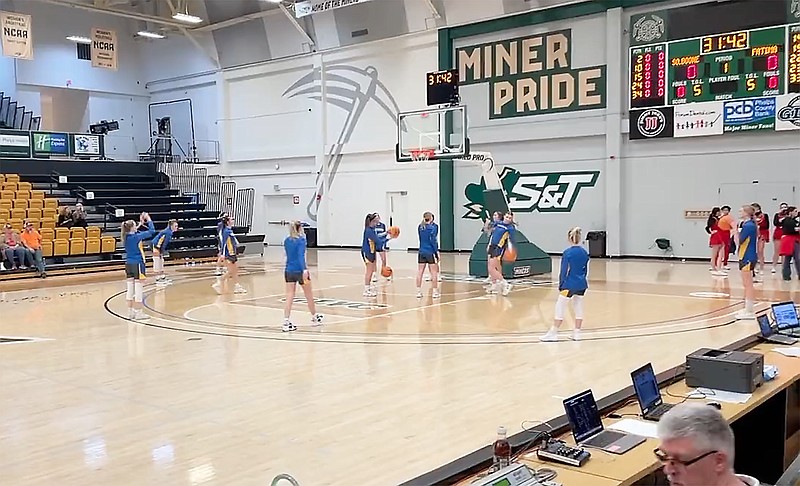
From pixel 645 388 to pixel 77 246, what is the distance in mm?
19352

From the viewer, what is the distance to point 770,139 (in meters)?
19.8

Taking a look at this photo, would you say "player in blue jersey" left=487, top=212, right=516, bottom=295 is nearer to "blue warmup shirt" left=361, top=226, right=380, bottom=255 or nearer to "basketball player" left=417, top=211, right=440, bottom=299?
"basketball player" left=417, top=211, right=440, bottom=299

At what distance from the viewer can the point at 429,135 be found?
21.2m

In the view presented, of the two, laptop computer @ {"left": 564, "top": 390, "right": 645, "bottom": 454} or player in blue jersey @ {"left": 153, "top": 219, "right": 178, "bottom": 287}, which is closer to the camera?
laptop computer @ {"left": 564, "top": 390, "right": 645, "bottom": 454}

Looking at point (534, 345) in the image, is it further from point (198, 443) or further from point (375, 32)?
point (375, 32)

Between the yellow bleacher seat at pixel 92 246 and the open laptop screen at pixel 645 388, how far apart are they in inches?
765

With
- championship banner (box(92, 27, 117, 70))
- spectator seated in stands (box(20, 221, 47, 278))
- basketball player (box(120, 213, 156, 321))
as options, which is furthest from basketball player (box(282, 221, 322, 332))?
championship banner (box(92, 27, 117, 70))

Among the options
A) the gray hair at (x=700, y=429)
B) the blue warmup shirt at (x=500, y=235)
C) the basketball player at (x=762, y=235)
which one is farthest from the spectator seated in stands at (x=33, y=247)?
the gray hair at (x=700, y=429)

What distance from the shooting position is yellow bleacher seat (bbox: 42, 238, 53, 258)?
19969 mm

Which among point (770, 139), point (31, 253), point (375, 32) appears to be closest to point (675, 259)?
point (770, 139)

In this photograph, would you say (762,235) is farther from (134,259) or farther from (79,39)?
(79,39)

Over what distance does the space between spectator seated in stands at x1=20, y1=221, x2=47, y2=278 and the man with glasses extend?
19.3 metres

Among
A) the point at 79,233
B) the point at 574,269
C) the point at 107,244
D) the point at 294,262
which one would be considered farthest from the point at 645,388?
the point at 107,244

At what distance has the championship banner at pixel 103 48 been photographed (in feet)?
83.5
